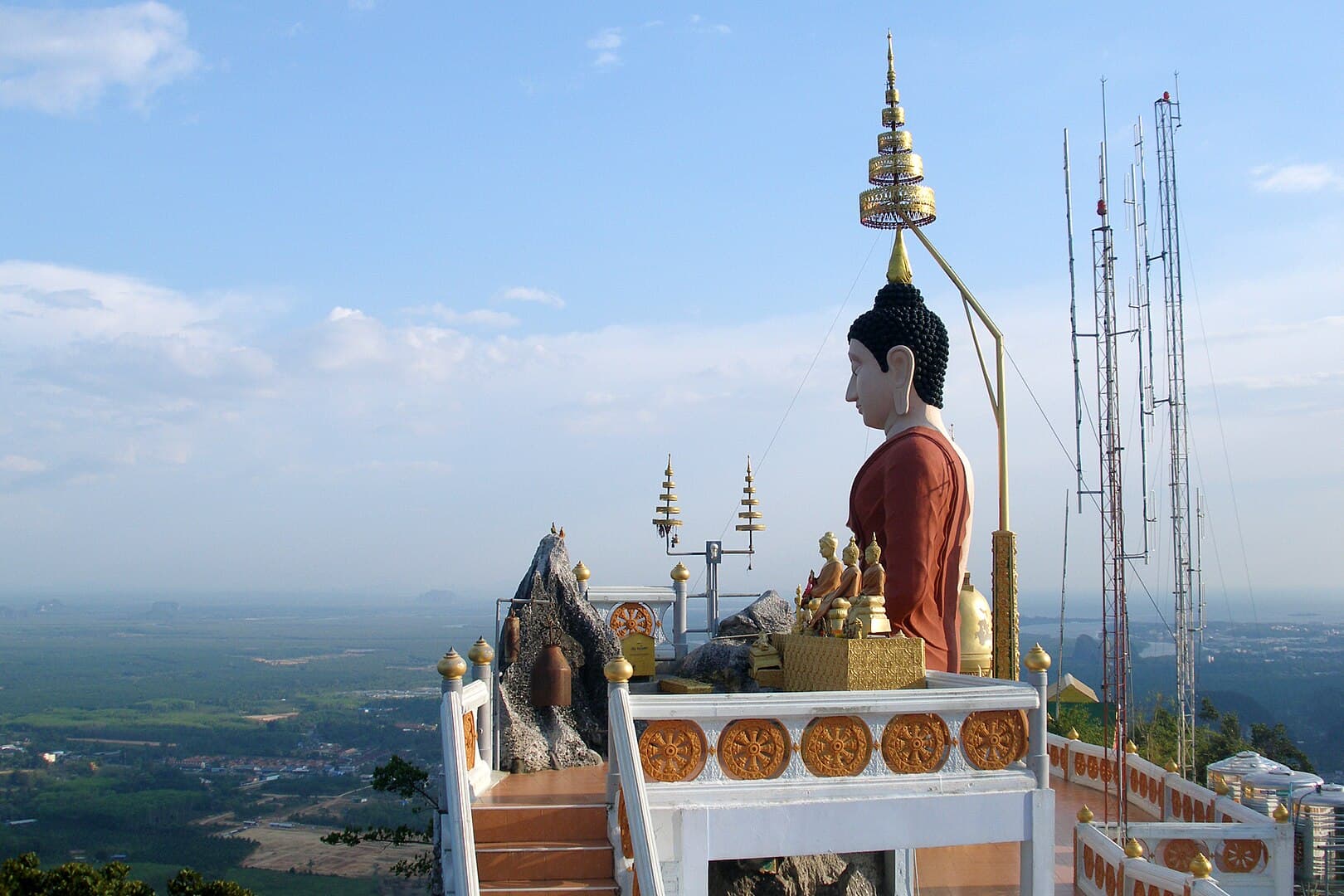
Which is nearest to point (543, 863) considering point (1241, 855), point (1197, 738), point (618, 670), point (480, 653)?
point (618, 670)

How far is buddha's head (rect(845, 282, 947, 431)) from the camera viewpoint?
428 inches

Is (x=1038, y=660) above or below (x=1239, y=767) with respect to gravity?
above

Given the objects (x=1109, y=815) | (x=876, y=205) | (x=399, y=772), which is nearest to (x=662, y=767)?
(x=1109, y=815)

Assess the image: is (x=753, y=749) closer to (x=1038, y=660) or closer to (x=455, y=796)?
(x=455, y=796)

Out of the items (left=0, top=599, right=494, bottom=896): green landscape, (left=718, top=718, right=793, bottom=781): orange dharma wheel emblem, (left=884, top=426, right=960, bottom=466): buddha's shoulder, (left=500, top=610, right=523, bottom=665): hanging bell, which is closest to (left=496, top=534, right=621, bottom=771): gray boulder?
(left=500, top=610, right=523, bottom=665): hanging bell

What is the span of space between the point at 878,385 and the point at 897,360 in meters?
0.31

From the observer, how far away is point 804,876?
808 cm

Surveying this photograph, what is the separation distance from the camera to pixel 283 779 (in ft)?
196

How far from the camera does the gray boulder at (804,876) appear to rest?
7805 mm

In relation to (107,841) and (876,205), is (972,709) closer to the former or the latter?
(876,205)

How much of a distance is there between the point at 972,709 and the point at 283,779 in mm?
59119

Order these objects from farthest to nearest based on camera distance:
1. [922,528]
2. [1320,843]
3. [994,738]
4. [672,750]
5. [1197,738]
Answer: [1197,738], [922,528], [1320,843], [994,738], [672,750]

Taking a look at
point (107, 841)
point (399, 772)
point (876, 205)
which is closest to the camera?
point (876, 205)

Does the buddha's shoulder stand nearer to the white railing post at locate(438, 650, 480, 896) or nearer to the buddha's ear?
the buddha's ear
